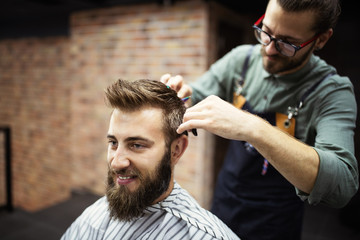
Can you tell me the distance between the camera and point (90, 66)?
3.37 metres

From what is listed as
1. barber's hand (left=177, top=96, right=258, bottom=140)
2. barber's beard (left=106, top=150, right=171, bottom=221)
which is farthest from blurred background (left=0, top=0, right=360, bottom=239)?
barber's hand (left=177, top=96, right=258, bottom=140)

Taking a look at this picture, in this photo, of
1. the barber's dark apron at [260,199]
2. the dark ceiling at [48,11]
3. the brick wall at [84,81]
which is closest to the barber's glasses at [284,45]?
the barber's dark apron at [260,199]

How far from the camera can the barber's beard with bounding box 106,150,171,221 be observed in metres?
1.07

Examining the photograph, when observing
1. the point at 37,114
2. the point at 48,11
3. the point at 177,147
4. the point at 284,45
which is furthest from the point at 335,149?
the point at 37,114

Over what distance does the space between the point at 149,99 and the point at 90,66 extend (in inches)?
99.9

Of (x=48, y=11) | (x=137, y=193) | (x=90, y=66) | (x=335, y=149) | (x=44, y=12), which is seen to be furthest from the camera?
(x=44, y=12)

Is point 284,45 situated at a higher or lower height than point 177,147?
higher

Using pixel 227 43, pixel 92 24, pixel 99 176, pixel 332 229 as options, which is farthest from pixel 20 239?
pixel 332 229

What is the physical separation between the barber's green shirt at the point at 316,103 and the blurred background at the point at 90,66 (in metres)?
1.25

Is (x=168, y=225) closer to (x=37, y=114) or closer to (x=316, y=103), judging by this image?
(x=316, y=103)

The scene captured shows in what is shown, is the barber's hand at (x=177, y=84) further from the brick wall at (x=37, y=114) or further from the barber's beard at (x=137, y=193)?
the brick wall at (x=37, y=114)

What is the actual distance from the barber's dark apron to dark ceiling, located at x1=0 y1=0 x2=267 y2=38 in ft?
6.31

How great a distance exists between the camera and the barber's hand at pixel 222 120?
2.69 feet

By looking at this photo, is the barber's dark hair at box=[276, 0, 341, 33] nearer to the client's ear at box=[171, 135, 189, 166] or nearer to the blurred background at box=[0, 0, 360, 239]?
the client's ear at box=[171, 135, 189, 166]
